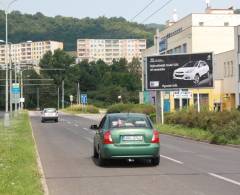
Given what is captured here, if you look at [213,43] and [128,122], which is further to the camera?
[213,43]

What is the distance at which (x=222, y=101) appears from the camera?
3071 inches

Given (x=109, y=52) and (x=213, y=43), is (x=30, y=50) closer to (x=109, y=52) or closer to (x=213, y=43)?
(x=109, y=52)

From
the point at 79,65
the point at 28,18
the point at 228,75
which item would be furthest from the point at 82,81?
the point at 228,75

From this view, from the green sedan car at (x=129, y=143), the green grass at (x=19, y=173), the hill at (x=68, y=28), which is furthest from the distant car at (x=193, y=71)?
the hill at (x=68, y=28)

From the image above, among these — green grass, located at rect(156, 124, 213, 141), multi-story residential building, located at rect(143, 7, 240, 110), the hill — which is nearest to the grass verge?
multi-story residential building, located at rect(143, 7, 240, 110)

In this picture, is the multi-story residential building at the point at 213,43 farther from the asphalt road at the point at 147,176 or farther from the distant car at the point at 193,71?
the asphalt road at the point at 147,176

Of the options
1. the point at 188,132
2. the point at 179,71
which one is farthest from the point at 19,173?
the point at 179,71

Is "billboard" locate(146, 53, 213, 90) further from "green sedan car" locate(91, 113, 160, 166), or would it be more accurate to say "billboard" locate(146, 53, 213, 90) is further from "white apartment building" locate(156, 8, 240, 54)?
"white apartment building" locate(156, 8, 240, 54)

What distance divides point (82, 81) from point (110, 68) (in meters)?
11.8

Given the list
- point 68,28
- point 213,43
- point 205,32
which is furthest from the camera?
point 68,28

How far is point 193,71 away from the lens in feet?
147

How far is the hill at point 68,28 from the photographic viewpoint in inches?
3898

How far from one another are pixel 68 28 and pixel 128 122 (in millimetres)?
99576

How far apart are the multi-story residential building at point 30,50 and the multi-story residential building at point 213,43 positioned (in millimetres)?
29962
